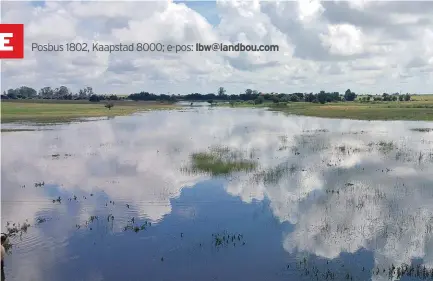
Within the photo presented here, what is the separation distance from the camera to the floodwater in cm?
1482

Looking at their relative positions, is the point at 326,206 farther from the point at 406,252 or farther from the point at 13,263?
the point at 13,263

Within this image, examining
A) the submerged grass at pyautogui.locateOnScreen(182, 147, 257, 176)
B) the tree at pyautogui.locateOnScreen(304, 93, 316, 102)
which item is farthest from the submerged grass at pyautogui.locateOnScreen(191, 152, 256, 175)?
the tree at pyautogui.locateOnScreen(304, 93, 316, 102)

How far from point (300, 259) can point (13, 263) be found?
10007 mm

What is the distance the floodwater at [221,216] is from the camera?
48.6 ft

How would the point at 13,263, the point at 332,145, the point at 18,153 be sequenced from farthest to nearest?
the point at 332,145 → the point at 18,153 → the point at 13,263

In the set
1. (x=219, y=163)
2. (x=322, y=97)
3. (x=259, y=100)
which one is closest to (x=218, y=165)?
(x=219, y=163)

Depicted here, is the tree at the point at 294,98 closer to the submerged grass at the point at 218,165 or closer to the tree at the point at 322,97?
the tree at the point at 322,97

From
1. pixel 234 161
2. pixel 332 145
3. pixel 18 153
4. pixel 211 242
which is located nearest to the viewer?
pixel 211 242

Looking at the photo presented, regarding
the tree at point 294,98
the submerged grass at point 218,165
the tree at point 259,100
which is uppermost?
the tree at point 294,98

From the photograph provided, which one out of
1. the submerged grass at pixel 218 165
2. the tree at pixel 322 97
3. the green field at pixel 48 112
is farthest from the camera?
the tree at pixel 322 97

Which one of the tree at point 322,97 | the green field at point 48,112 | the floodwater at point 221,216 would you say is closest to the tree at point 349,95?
the tree at point 322,97

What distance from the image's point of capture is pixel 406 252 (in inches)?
623

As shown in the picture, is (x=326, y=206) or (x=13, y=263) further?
(x=326, y=206)

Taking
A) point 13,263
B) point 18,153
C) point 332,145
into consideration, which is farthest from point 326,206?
point 18,153
